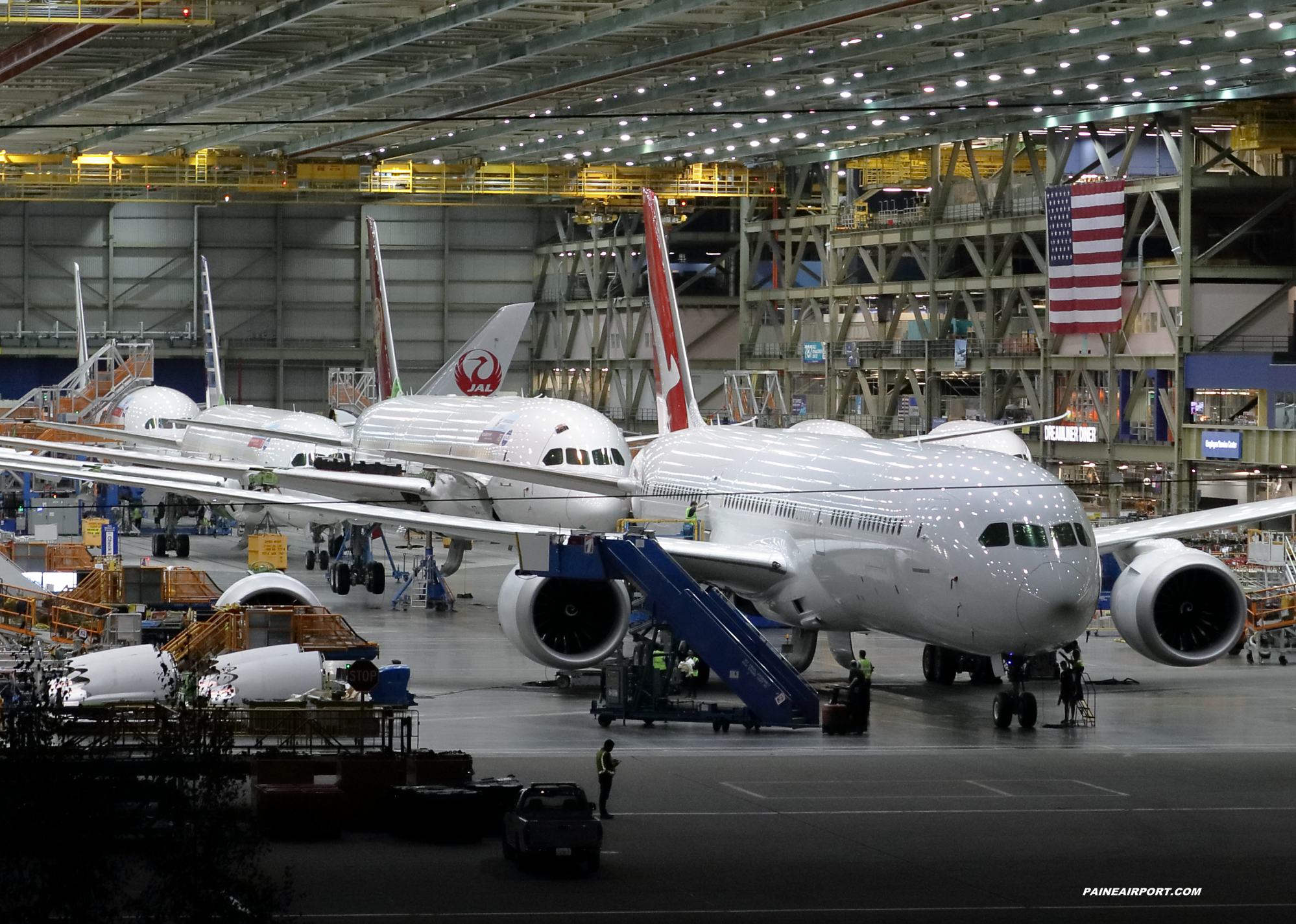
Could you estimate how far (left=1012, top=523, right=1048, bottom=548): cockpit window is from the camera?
85.8ft

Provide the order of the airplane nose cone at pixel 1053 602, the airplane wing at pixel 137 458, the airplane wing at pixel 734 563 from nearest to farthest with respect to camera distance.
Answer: the airplane nose cone at pixel 1053 602 → the airplane wing at pixel 734 563 → the airplane wing at pixel 137 458

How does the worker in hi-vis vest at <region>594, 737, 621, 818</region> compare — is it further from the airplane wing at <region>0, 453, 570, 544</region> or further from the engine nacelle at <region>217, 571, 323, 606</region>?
the engine nacelle at <region>217, 571, 323, 606</region>

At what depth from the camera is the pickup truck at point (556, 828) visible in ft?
63.3

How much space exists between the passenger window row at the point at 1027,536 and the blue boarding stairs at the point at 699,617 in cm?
393

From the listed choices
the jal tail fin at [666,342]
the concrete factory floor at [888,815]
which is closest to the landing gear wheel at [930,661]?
the concrete factory floor at [888,815]

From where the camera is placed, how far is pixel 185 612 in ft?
116

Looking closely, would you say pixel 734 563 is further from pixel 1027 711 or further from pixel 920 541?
pixel 1027 711

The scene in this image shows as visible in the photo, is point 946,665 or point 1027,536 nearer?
point 1027,536

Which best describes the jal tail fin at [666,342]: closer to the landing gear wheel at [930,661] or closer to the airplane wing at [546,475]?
the airplane wing at [546,475]

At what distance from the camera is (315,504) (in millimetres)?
28812

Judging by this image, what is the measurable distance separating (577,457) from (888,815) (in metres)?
19.8

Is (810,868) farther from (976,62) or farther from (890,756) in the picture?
(976,62)

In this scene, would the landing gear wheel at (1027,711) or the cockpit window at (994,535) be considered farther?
the landing gear wheel at (1027,711)

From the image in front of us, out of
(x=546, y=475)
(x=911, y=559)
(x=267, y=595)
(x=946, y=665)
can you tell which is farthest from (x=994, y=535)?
(x=546, y=475)
